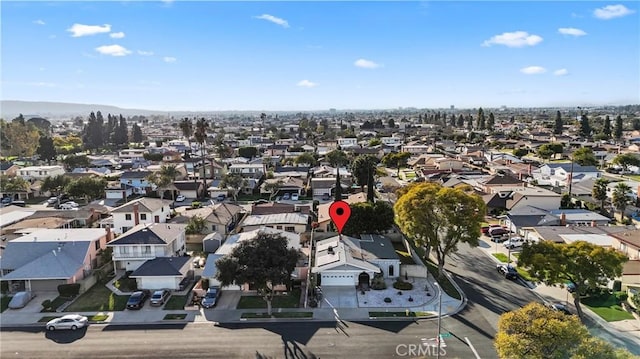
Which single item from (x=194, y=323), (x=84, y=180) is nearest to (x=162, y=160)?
(x=84, y=180)

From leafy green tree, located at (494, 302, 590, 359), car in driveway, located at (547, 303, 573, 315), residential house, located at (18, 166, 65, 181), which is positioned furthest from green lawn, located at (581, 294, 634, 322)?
residential house, located at (18, 166, 65, 181)

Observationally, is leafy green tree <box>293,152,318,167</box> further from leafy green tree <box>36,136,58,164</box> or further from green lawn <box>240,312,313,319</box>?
green lawn <box>240,312,313,319</box>

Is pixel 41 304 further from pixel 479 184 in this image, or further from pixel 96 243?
pixel 479 184

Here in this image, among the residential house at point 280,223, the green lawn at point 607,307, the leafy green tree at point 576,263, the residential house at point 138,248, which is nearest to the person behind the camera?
the leafy green tree at point 576,263

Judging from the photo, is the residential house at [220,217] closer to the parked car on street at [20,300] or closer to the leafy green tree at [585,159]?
the parked car on street at [20,300]

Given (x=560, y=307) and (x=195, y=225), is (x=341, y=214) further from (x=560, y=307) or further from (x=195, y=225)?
(x=560, y=307)

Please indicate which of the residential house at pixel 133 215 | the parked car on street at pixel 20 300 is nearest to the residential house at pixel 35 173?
the residential house at pixel 133 215
